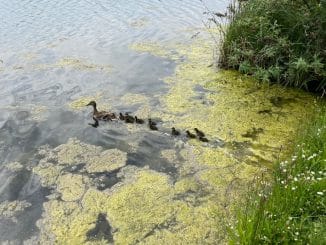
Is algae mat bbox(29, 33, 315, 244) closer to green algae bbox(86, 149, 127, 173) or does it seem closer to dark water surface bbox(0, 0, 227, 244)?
green algae bbox(86, 149, 127, 173)

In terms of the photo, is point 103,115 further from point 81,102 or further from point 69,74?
point 69,74

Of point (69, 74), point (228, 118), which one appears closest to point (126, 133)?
point (228, 118)

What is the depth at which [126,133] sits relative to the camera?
5496 mm

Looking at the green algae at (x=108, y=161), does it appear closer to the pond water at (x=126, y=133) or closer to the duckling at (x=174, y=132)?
the pond water at (x=126, y=133)

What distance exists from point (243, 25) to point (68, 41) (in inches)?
140

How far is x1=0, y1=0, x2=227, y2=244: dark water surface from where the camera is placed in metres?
4.66

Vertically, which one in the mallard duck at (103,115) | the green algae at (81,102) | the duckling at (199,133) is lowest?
the green algae at (81,102)

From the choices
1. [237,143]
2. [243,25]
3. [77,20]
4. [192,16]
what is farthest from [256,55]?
[77,20]

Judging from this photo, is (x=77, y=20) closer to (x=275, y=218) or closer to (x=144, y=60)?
(x=144, y=60)

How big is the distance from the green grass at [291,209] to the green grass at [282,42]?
2271mm

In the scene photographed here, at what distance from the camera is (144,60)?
25.0ft

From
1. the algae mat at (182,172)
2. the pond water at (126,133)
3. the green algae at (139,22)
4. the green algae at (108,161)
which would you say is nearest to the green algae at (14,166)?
the pond water at (126,133)

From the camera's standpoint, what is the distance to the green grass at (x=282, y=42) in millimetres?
5930

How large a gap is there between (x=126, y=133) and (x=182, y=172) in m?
1.15
